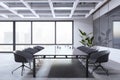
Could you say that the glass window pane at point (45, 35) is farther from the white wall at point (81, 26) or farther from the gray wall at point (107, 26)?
the gray wall at point (107, 26)

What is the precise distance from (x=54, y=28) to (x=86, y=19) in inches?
94.9

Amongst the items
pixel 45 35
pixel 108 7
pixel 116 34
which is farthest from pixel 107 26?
pixel 45 35

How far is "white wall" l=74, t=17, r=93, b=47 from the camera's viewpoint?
14.3 m

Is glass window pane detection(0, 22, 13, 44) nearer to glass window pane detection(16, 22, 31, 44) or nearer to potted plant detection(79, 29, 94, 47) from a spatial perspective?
glass window pane detection(16, 22, 31, 44)

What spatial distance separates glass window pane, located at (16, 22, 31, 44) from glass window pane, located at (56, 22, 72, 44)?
7.03ft

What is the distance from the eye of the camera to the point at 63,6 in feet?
31.9

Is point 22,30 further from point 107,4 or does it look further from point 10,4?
point 107,4

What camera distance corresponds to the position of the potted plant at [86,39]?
13203 mm

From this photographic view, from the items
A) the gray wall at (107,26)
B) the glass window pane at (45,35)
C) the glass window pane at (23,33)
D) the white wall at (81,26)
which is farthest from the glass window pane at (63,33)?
the gray wall at (107,26)

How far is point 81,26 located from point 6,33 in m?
5.68

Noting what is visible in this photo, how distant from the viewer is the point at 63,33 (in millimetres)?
14938

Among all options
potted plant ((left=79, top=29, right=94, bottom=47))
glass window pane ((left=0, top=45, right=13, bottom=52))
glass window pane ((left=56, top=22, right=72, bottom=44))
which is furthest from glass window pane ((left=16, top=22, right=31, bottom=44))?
potted plant ((left=79, top=29, right=94, bottom=47))

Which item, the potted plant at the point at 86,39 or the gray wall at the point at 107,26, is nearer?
the gray wall at the point at 107,26

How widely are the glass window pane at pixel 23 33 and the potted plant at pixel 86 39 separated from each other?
3923 millimetres
